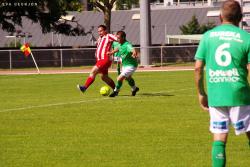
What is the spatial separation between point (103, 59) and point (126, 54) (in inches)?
30.6

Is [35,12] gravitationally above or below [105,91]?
above

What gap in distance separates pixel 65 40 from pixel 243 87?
223 feet

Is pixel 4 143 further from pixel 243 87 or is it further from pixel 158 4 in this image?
pixel 158 4

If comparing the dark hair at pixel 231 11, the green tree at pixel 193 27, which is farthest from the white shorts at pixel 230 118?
the green tree at pixel 193 27

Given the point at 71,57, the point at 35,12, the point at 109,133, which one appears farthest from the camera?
the point at 35,12

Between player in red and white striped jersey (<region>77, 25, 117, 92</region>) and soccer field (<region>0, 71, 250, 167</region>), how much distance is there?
0.53 meters

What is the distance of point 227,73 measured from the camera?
26.0 feet

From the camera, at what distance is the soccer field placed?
33.9 feet

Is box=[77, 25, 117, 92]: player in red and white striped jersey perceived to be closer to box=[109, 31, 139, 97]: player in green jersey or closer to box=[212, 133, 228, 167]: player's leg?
box=[109, 31, 139, 97]: player in green jersey

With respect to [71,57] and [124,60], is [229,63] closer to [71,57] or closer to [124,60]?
[124,60]

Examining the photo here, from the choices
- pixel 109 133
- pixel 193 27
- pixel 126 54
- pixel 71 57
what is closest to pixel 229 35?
pixel 109 133

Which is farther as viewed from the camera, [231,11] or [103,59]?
[103,59]

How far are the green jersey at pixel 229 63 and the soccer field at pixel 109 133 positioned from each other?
2.02 metres

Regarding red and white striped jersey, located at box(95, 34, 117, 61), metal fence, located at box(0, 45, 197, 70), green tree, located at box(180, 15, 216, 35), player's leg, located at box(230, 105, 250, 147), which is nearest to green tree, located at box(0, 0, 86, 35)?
metal fence, located at box(0, 45, 197, 70)
